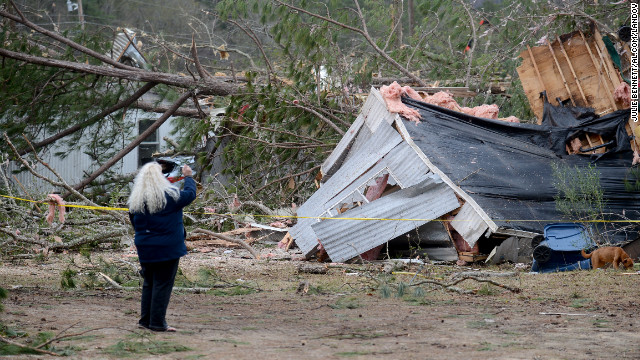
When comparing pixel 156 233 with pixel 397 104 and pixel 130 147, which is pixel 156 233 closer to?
pixel 397 104

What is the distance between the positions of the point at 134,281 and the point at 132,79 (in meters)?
6.03

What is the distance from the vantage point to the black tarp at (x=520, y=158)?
9.14m

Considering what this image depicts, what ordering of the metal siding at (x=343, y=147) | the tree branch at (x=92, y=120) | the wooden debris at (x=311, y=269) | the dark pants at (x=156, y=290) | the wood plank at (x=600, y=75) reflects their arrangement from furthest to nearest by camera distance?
the tree branch at (x=92, y=120)
the metal siding at (x=343, y=147)
the wood plank at (x=600, y=75)
the wooden debris at (x=311, y=269)
the dark pants at (x=156, y=290)

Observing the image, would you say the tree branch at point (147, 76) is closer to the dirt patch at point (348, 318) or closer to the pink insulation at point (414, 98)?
the pink insulation at point (414, 98)

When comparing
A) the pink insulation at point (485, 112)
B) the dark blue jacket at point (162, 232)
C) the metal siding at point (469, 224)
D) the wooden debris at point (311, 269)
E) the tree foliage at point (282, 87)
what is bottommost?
the metal siding at point (469, 224)

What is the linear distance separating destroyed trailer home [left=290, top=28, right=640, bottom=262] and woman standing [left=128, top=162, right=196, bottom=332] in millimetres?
4614

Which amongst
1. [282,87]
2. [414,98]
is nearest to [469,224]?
[414,98]

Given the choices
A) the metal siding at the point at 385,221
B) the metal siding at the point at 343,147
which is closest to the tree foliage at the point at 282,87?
the metal siding at the point at 343,147

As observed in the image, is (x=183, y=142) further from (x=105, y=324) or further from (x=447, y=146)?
(x=105, y=324)

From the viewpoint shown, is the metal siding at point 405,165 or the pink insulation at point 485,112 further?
the pink insulation at point 485,112

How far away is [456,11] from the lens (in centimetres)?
1393

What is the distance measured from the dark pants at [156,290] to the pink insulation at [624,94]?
25.9ft

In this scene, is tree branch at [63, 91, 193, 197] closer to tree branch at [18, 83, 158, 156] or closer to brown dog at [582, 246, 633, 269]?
tree branch at [18, 83, 158, 156]

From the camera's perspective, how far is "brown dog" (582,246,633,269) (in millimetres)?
7695
